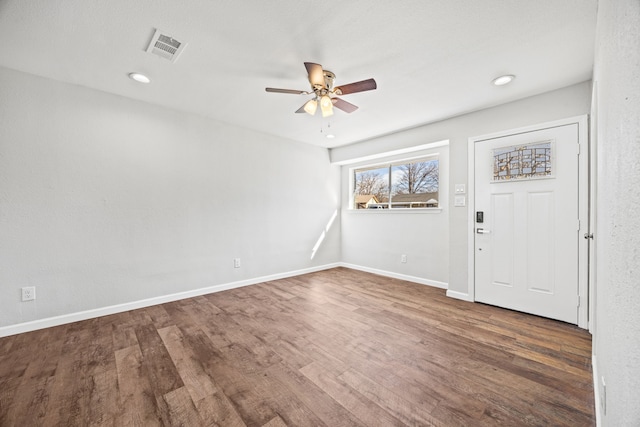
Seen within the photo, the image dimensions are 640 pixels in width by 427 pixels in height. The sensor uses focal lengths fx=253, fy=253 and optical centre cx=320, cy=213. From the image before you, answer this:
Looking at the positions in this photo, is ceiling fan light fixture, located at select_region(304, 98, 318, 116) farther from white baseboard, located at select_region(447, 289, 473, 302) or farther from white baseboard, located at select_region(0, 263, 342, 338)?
white baseboard, located at select_region(447, 289, 473, 302)

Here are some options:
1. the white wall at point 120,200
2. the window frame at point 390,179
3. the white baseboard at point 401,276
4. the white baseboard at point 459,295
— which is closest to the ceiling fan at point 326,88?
the white wall at point 120,200

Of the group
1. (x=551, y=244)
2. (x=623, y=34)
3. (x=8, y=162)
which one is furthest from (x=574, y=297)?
(x=8, y=162)

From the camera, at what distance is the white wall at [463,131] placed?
2672 millimetres

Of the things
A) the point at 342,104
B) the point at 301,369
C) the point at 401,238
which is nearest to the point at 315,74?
the point at 342,104

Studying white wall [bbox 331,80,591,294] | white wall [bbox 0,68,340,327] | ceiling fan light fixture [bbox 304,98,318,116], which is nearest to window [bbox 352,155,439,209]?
white wall [bbox 331,80,591,294]

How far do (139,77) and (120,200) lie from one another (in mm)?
1388

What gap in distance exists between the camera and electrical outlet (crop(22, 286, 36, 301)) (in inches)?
97.3

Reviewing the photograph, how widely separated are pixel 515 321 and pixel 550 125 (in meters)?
2.14

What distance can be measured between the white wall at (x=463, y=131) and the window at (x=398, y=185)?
52 centimetres

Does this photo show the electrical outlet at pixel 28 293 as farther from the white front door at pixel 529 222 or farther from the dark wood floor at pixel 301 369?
the white front door at pixel 529 222

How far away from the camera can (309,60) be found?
221 cm

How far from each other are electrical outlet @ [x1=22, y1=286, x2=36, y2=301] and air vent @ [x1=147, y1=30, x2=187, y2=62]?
2.56 meters

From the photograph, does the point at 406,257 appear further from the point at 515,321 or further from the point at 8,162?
the point at 8,162

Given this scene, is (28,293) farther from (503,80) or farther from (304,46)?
(503,80)
